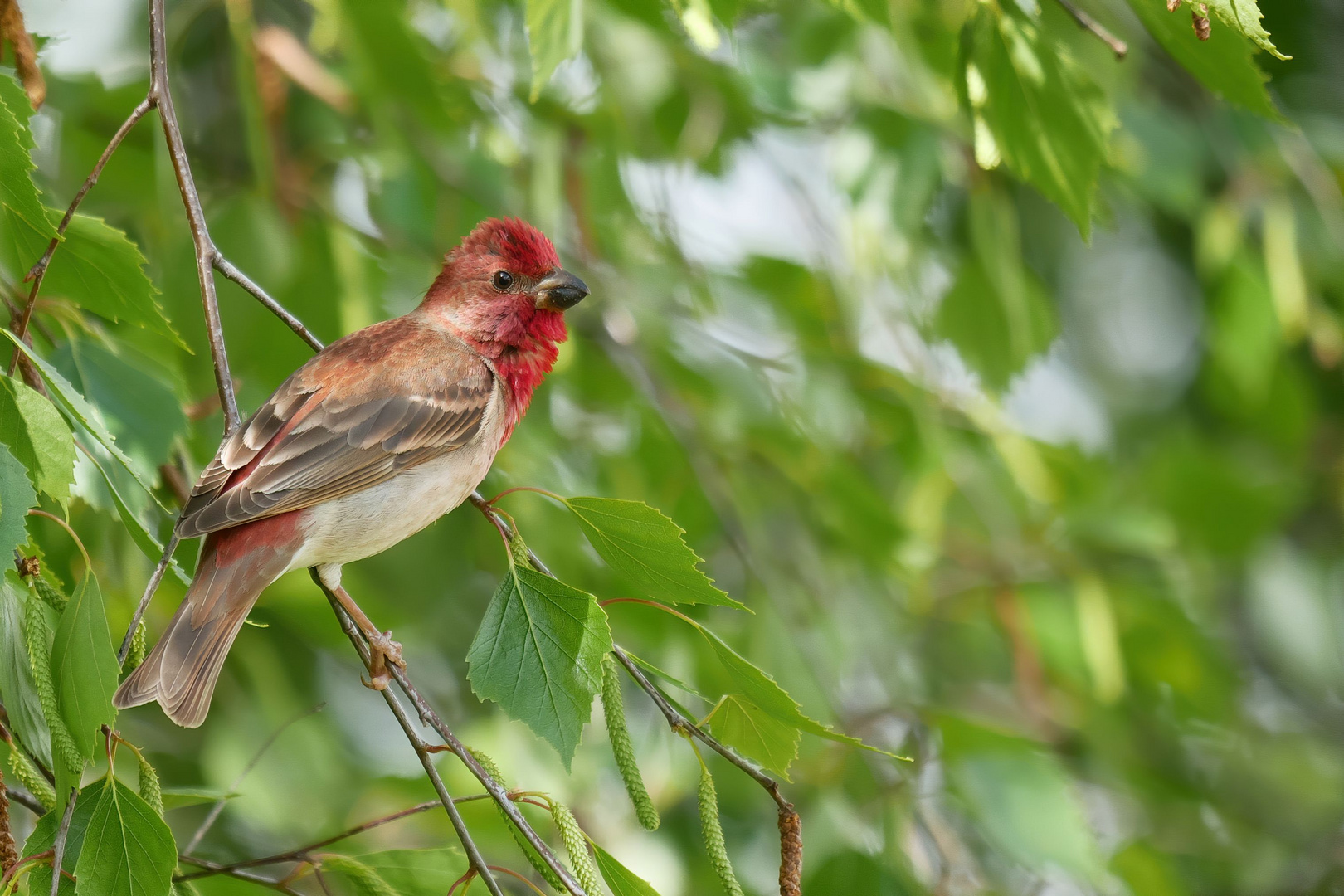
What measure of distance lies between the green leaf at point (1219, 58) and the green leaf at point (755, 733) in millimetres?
1443

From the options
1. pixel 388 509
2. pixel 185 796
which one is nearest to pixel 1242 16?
pixel 388 509

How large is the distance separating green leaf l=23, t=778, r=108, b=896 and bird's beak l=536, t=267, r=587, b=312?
5.97 ft

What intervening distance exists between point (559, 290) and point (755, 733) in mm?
1571

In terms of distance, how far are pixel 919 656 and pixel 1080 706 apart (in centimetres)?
149

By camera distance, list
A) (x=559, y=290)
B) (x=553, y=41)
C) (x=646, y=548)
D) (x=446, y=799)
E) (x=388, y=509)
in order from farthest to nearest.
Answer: (x=559, y=290) → (x=388, y=509) → (x=553, y=41) → (x=646, y=548) → (x=446, y=799)

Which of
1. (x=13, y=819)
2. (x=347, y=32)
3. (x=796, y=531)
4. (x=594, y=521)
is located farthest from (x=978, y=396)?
(x=13, y=819)

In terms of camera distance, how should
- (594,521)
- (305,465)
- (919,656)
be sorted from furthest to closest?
1. (919,656)
2. (305,465)
3. (594,521)

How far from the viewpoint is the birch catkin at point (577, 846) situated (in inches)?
84.7

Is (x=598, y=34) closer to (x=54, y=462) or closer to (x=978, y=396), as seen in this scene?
(x=978, y=396)

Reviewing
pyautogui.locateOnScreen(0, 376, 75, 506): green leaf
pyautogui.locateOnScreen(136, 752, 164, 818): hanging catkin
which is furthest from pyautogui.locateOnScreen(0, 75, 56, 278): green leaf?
pyautogui.locateOnScreen(136, 752, 164, 818): hanging catkin

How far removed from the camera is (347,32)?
3.84m

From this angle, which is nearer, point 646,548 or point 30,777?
point 30,777

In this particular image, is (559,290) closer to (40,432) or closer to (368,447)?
A: (368,447)

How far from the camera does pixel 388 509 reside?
2.97 metres
